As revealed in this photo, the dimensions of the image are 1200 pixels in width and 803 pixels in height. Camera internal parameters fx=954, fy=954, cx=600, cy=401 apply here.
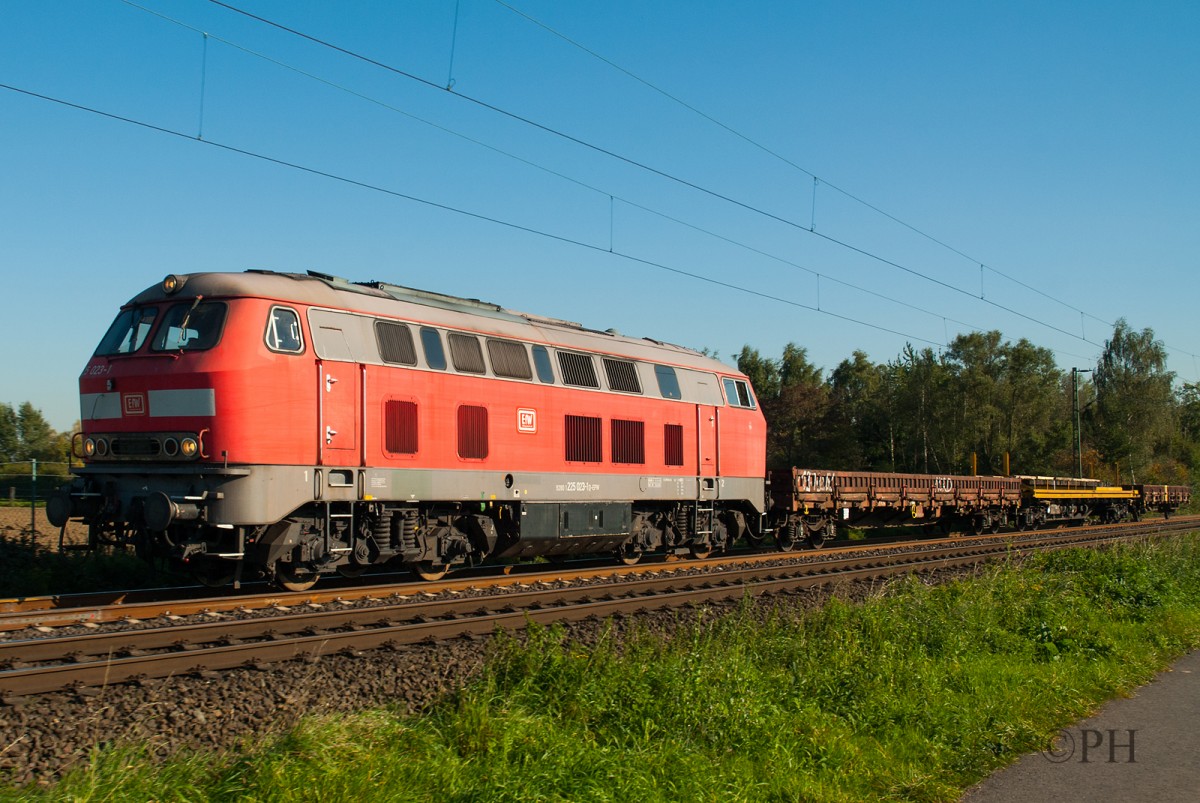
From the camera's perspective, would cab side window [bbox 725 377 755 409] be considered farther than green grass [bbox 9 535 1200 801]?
Yes

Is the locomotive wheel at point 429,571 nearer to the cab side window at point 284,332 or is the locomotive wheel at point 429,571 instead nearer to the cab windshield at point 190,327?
the cab side window at point 284,332

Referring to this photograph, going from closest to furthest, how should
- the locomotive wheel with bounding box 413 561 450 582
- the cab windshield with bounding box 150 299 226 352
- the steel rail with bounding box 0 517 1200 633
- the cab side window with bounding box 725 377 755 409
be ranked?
1. the steel rail with bounding box 0 517 1200 633
2. the cab windshield with bounding box 150 299 226 352
3. the locomotive wheel with bounding box 413 561 450 582
4. the cab side window with bounding box 725 377 755 409

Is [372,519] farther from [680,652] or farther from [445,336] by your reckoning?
[680,652]

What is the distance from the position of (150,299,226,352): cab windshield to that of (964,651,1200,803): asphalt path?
33.1 ft

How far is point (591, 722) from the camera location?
784 cm

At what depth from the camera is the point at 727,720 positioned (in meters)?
7.87

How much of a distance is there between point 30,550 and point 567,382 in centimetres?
916

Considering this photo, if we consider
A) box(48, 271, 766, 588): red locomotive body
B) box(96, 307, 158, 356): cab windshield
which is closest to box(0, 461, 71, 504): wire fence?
box(96, 307, 158, 356): cab windshield

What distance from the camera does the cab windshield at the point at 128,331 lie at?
12875 millimetres

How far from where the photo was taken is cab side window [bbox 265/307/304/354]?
12.5 m

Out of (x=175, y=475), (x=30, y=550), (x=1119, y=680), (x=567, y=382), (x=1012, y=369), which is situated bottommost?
(x=1119, y=680)

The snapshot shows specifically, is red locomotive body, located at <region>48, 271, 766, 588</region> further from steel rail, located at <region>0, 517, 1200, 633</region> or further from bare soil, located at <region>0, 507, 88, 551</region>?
bare soil, located at <region>0, 507, 88, 551</region>

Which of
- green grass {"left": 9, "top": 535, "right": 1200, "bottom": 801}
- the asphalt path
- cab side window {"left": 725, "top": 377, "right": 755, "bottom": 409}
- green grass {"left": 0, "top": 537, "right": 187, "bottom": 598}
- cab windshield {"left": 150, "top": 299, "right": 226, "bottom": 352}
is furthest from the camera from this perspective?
cab side window {"left": 725, "top": 377, "right": 755, "bottom": 409}

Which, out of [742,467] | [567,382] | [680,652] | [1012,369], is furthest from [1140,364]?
[680,652]
